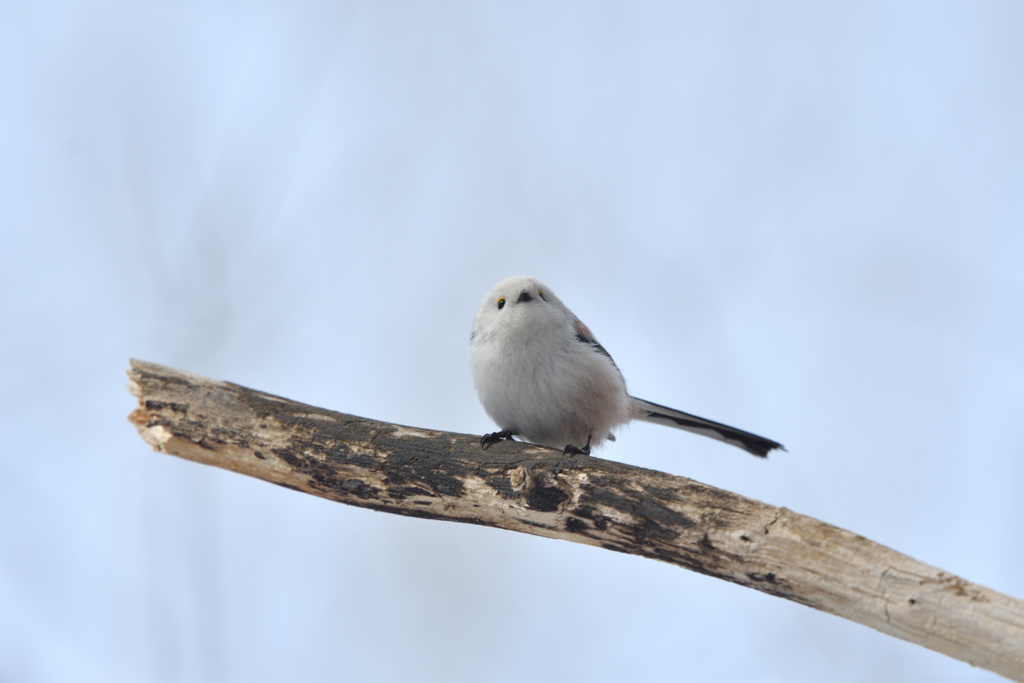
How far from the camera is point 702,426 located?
3.85 m

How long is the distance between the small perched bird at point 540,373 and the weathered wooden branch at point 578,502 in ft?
1.10

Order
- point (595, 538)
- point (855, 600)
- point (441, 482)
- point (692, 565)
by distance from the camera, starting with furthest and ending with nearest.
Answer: point (441, 482), point (595, 538), point (692, 565), point (855, 600)

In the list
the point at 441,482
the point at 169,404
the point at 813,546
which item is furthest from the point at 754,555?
the point at 169,404

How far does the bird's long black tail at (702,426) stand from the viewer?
365cm

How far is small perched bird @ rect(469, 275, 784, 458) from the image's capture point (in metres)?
3.26

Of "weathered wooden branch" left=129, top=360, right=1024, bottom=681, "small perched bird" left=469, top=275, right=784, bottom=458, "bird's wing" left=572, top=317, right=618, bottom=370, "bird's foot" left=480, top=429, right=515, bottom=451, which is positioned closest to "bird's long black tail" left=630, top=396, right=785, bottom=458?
"small perched bird" left=469, top=275, right=784, bottom=458

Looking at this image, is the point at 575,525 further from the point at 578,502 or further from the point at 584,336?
the point at 584,336

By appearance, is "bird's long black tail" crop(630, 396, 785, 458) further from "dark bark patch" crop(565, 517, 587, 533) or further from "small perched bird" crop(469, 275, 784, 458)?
"dark bark patch" crop(565, 517, 587, 533)

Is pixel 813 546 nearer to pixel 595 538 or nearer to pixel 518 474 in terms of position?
pixel 595 538

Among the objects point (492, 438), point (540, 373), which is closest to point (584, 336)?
point (540, 373)

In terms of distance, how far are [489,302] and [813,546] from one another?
6.39 feet

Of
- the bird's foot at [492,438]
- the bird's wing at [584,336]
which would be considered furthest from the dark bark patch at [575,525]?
the bird's wing at [584,336]

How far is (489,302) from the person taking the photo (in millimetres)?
3547

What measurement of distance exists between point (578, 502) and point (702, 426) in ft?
4.98
